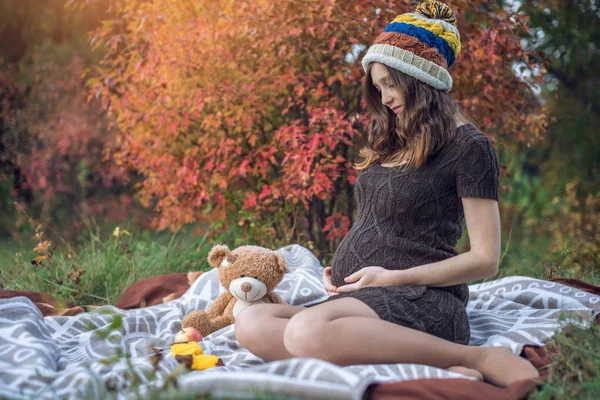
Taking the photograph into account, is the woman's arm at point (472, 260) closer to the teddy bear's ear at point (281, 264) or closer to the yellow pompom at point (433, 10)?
the teddy bear's ear at point (281, 264)

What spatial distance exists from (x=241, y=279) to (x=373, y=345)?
785mm

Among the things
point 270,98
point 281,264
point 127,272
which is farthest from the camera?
point 270,98

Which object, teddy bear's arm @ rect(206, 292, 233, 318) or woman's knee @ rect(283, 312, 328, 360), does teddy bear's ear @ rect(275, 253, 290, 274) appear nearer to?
teddy bear's arm @ rect(206, 292, 233, 318)

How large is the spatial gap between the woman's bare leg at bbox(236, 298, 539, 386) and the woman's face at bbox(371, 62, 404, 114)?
0.80 meters

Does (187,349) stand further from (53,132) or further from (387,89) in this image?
(53,132)

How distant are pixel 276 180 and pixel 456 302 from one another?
210cm

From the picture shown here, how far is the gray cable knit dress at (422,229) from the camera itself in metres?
2.16

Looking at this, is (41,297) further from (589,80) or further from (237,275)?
(589,80)

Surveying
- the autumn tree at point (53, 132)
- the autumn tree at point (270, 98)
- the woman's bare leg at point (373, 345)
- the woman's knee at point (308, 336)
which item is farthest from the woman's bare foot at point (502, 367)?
the autumn tree at point (53, 132)

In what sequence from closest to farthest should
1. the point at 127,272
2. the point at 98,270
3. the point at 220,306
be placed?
the point at 220,306 < the point at 98,270 < the point at 127,272

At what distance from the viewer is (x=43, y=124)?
7629mm

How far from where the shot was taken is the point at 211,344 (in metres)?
2.52

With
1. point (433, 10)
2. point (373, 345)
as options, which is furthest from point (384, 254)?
point (433, 10)

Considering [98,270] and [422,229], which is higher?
[422,229]
